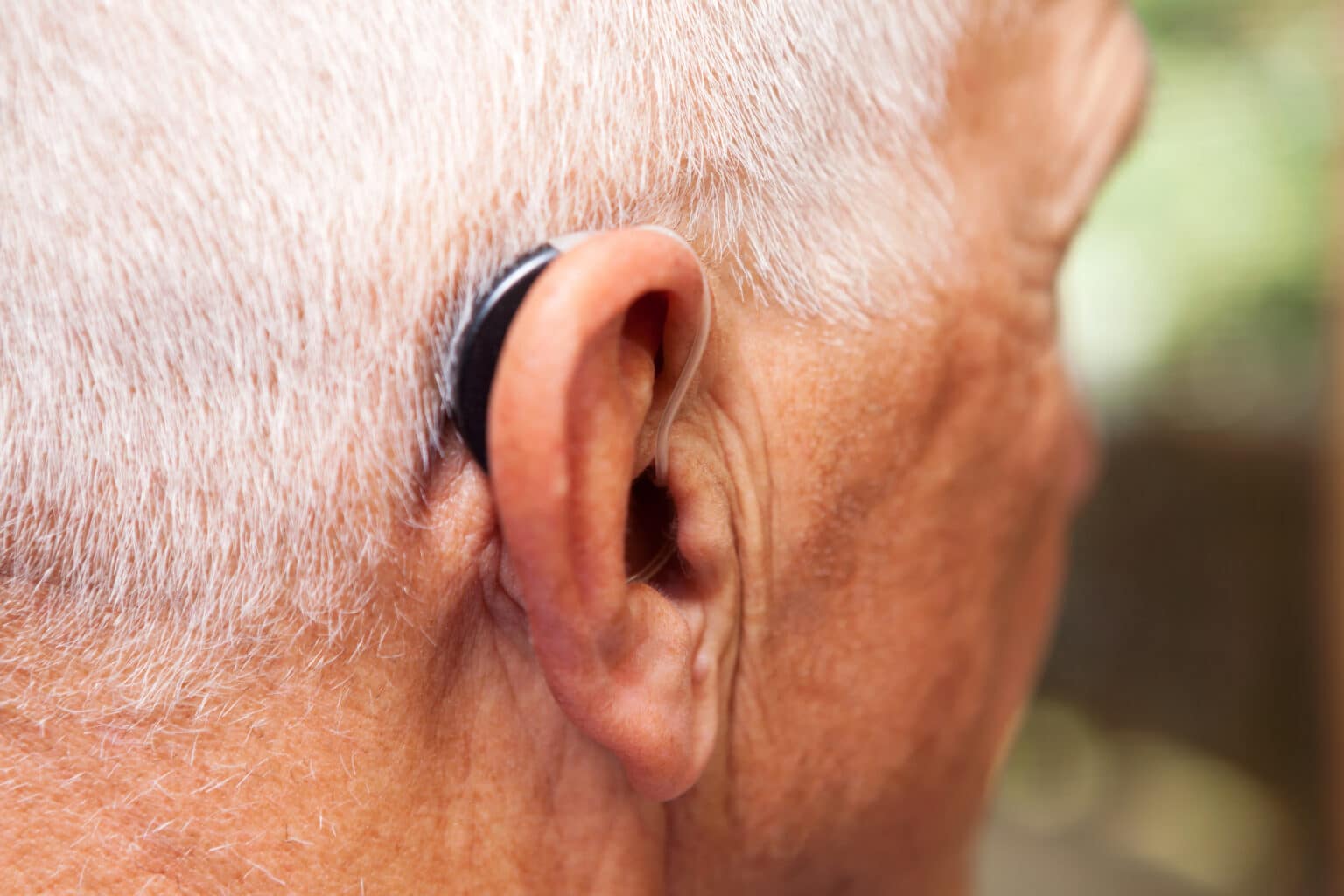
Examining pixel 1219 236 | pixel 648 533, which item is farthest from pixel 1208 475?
pixel 648 533

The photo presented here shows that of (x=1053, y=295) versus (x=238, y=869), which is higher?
(x=1053, y=295)

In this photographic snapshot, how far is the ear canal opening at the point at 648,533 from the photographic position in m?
0.53

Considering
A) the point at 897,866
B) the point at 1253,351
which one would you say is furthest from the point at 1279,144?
the point at 897,866

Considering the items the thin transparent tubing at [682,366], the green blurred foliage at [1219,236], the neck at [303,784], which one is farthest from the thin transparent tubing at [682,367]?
the green blurred foliage at [1219,236]

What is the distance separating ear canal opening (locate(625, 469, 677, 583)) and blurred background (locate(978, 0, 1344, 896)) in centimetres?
165

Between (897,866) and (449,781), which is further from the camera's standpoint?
(897,866)

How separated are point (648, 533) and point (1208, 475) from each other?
186cm

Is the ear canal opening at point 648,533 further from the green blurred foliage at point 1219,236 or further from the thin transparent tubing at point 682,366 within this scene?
the green blurred foliage at point 1219,236

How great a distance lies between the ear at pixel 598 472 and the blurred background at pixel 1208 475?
1668mm

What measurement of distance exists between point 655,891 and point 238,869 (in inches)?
8.3

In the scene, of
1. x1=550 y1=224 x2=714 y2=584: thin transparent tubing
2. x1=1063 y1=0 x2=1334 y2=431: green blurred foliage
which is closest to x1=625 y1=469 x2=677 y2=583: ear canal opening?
x1=550 y1=224 x2=714 y2=584: thin transparent tubing

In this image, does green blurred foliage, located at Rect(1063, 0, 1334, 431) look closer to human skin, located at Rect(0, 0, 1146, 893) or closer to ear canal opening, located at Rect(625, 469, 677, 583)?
human skin, located at Rect(0, 0, 1146, 893)

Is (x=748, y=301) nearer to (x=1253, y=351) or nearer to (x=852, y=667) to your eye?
(x=852, y=667)

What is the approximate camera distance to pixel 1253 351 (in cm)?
210
